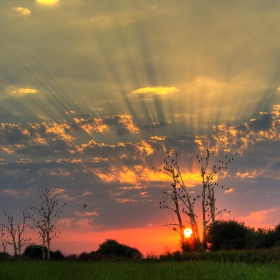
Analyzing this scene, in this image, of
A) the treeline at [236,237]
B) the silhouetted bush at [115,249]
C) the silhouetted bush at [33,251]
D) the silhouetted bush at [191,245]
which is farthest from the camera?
the silhouetted bush at [33,251]

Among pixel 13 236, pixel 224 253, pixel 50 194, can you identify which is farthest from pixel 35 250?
pixel 224 253

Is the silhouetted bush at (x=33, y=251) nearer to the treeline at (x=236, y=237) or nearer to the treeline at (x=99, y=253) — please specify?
the treeline at (x=99, y=253)

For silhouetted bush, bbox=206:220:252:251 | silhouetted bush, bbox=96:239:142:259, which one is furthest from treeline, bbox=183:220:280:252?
silhouetted bush, bbox=96:239:142:259

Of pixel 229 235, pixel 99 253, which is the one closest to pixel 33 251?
pixel 99 253

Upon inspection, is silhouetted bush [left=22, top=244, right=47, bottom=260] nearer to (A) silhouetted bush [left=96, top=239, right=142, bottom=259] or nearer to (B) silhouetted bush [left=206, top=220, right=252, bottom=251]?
(A) silhouetted bush [left=96, top=239, right=142, bottom=259]

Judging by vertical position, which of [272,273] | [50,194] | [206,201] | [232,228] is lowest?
[272,273]

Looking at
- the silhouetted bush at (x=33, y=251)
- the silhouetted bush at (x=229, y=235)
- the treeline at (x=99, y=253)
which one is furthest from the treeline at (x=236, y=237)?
the silhouetted bush at (x=33, y=251)

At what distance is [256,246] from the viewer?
118 ft

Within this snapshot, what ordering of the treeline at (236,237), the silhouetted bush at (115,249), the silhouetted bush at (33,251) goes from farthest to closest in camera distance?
the silhouetted bush at (33,251), the silhouetted bush at (115,249), the treeline at (236,237)

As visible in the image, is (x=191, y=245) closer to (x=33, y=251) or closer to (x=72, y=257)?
(x=72, y=257)

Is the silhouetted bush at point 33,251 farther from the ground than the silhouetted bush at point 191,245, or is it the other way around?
the silhouetted bush at point 33,251

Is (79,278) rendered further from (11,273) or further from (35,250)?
(35,250)

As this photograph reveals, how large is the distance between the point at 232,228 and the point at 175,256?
25.5 feet

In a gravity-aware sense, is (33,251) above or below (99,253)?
above
